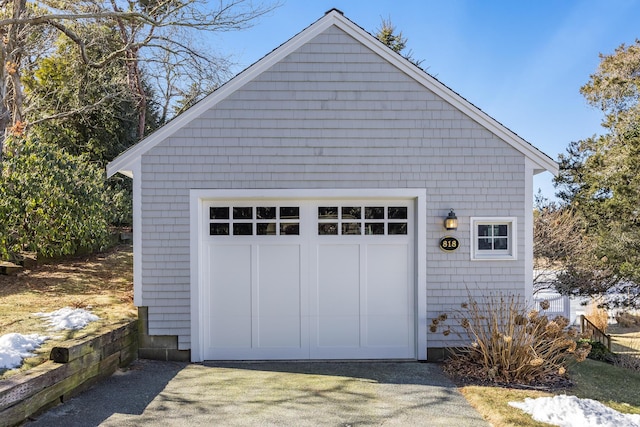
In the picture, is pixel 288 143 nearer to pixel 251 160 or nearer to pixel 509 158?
pixel 251 160

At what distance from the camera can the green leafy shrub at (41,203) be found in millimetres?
8539

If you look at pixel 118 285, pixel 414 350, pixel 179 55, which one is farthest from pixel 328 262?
pixel 179 55

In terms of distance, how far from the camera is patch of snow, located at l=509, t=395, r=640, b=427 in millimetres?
3963

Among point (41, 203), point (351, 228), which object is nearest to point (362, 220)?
point (351, 228)

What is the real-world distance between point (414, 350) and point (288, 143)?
11.4 ft

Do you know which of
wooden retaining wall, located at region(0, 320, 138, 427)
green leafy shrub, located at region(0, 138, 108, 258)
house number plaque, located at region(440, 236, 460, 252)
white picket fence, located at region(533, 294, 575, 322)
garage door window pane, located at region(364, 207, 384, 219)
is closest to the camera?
wooden retaining wall, located at region(0, 320, 138, 427)

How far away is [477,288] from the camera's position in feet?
19.9

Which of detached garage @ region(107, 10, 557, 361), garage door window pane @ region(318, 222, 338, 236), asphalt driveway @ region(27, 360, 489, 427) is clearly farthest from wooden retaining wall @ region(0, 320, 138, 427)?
garage door window pane @ region(318, 222, 338, 236)

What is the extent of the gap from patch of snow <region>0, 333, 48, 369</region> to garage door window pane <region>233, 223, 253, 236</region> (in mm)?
2574

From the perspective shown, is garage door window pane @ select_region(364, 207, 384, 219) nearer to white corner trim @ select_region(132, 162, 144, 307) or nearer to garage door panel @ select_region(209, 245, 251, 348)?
garage door panel @ select_region(209, 245, 251, 348)

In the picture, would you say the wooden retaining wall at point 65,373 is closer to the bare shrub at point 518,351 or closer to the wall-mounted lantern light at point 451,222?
the bare shrub at point 518,351

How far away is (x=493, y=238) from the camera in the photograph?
614 cm

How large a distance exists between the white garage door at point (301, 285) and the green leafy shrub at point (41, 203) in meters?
4.75

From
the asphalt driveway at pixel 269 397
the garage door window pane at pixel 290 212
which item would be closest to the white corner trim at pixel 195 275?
the asphalt driveway at pixel 269 397
